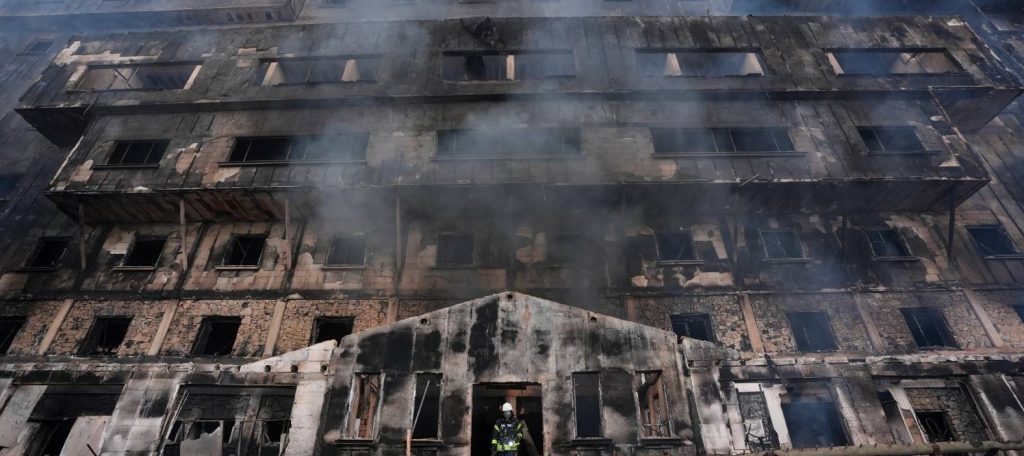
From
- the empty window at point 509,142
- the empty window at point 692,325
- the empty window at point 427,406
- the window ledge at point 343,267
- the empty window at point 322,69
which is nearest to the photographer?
the empty window at point 427,406

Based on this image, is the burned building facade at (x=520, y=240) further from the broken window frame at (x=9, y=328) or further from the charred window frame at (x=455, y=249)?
the broken window frame at (x=9, y=328)

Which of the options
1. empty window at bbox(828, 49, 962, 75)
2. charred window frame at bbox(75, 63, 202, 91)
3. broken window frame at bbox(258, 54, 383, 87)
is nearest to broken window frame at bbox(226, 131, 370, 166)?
broken window frame at bbox(258, 54, 383, 87)

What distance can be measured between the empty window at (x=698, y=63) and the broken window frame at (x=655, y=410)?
447 inches

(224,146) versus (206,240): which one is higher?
(224,146)

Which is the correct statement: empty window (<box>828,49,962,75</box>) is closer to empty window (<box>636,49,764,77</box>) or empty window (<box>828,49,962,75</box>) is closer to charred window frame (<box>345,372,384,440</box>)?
empty window (<box>636,49,764,77</box>)

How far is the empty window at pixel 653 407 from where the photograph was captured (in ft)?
31.7

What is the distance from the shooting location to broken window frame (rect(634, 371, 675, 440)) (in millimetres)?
9577

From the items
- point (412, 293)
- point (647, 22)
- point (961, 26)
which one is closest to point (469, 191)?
point (412, 293)

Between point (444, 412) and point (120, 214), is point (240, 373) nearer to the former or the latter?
point (444, 412)

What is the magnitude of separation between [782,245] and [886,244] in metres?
3.29

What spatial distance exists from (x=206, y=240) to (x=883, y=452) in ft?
60.8

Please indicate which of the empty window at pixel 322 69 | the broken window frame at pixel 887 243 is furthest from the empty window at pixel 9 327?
the broken window frame at pixel 887 243

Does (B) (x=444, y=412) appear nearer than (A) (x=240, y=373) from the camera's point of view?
Yes

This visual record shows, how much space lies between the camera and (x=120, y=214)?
15.6 m
